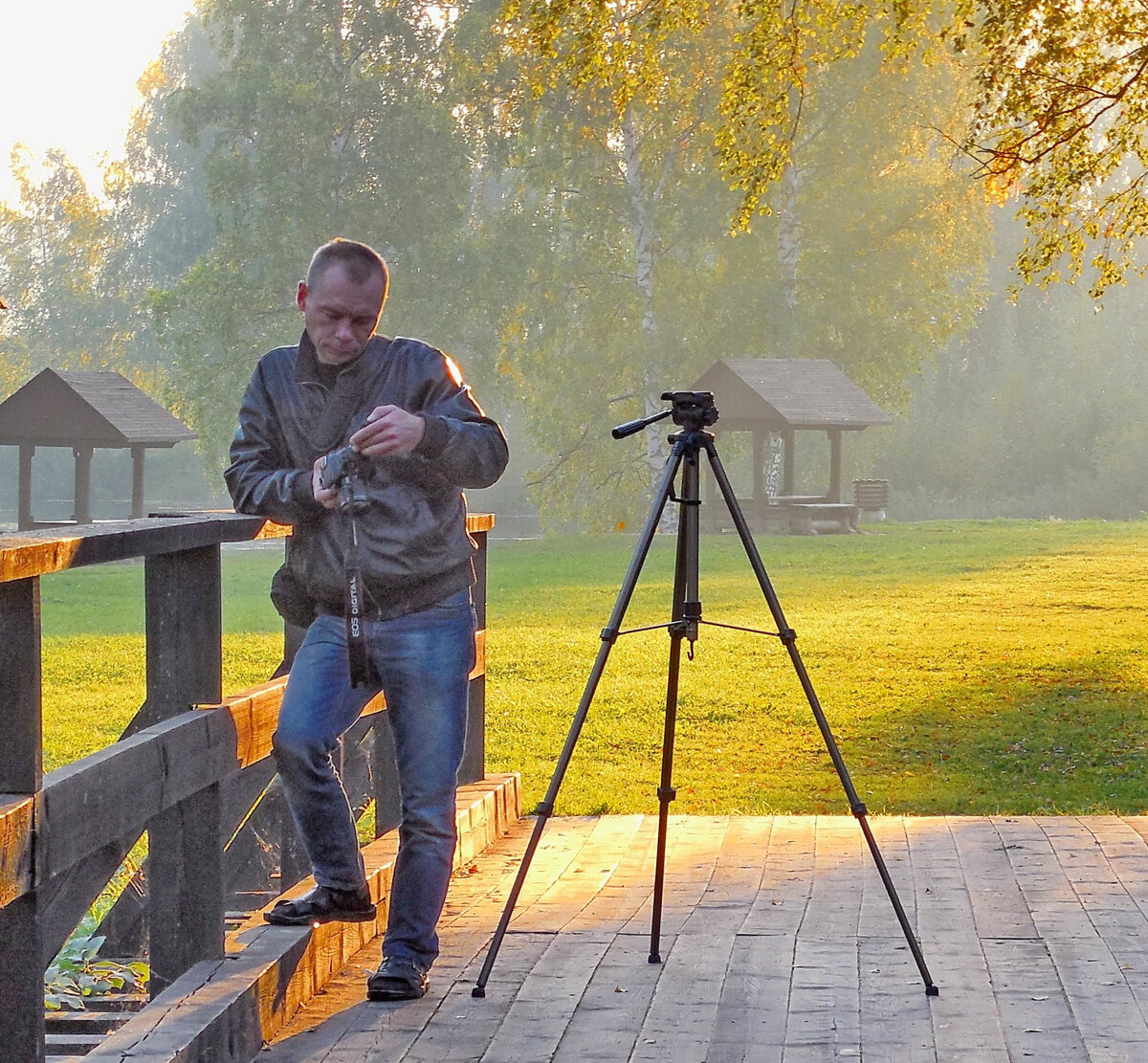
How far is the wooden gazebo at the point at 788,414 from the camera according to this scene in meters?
35.4

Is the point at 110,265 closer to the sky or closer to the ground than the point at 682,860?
closer to the sky

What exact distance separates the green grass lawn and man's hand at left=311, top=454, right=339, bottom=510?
498 centimetres

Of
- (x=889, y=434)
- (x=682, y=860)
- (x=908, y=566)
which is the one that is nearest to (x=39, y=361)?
(x=889, y=434)

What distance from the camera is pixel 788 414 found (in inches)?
1379

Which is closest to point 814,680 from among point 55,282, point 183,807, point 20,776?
point 183,807

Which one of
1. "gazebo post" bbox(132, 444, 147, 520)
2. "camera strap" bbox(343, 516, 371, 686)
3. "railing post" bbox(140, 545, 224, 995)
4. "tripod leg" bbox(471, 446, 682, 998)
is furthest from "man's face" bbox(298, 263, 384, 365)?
"gazebo post" bbox(132, 444, 147, 520)

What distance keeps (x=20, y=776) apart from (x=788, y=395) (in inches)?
1307

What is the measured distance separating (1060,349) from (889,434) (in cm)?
1058

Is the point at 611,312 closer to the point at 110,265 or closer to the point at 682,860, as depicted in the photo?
the point at 110,265

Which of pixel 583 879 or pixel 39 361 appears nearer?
pixel 583 879

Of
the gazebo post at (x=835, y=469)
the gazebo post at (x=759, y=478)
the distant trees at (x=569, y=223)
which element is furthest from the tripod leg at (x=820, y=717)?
the distant trees at (x=569, y=223)

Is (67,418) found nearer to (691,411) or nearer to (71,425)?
(71,425)

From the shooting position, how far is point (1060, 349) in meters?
64.4

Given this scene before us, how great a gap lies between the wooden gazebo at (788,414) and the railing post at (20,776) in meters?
32.1
